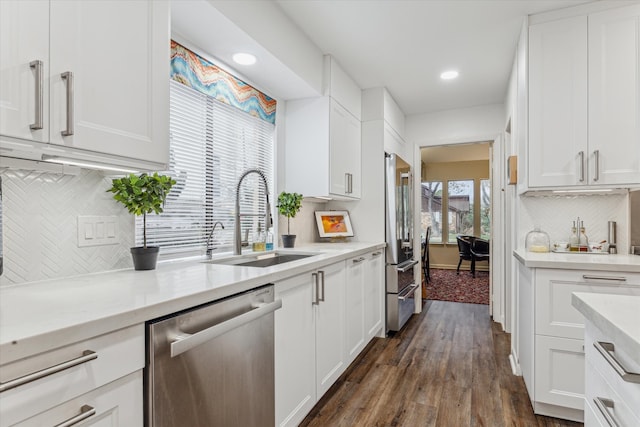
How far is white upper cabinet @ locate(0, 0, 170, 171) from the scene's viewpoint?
965mm

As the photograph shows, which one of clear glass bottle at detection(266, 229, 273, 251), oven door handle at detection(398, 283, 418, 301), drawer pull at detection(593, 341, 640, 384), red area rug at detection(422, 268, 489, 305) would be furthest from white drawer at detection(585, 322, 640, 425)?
red area rug at detection(422, 268, 489, 305)

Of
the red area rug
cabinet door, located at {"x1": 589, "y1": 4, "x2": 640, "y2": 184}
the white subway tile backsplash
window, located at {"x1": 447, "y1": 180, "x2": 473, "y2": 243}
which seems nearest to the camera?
cabinet door, located at {"x1": 589, "y1": 4, "x2": 640, "y2": 184}

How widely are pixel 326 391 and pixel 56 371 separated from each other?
Result: 178 centimetres

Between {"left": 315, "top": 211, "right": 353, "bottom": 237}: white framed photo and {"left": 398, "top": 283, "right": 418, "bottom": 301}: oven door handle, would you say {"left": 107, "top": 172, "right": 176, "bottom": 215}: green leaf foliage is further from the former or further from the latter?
{"left": 398, "top": 283, "right": 418, "bottom": 301}: oven door handle

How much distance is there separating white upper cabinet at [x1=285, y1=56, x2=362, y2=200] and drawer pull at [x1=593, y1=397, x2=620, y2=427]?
2.22m

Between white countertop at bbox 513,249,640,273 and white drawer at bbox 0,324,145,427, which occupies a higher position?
white countertop at bbox 513,249,640,273

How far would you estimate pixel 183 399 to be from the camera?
109 cm

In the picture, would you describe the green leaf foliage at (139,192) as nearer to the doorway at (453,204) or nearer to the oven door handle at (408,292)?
the oven door handle at (408,292)

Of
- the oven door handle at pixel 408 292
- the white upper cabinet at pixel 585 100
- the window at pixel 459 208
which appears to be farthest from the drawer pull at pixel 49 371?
the window at pixel 459 208

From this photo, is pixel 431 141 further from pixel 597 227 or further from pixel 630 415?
pixel 630 415

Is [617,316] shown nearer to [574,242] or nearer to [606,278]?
[606,278]

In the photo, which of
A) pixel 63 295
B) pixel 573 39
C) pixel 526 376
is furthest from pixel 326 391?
pixel 573 39

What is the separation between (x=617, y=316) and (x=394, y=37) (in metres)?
2.40

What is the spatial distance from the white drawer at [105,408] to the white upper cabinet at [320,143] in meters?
2.16
